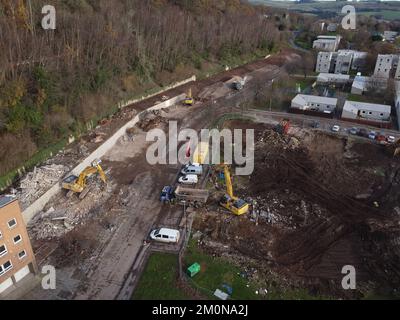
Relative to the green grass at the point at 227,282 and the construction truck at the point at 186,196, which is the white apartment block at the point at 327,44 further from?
the green grass at the point at 227,282

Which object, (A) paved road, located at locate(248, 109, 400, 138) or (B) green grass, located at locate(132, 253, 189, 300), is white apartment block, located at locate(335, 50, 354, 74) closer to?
(A) paved road, located at locate(248, 109, 400, 138)

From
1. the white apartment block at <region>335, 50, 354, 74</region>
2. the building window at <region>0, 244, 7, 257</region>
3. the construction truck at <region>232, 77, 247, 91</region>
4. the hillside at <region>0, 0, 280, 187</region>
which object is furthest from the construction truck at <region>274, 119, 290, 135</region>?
the white apartment block at <region>335, 50, 354, 74</region>

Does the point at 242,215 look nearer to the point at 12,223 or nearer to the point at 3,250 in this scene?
the point at 12,223

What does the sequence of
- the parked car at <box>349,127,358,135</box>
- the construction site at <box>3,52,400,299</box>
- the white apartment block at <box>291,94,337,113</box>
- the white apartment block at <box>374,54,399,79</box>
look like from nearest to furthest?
the construction site at <box>3,52,400,299</box> → the parked car at <box>349,127,358,135</box> → the white apartment block at <box>291,94,337,113</box> → the white apartment block at <box>374,54,399,79</box>

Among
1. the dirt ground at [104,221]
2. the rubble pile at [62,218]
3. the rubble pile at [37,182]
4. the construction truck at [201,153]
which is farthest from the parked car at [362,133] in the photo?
the rubble pile at [37,182]

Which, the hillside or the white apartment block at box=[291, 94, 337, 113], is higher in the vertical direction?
the hillside

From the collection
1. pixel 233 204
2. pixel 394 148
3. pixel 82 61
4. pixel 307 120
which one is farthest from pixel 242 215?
pixel 82 61
